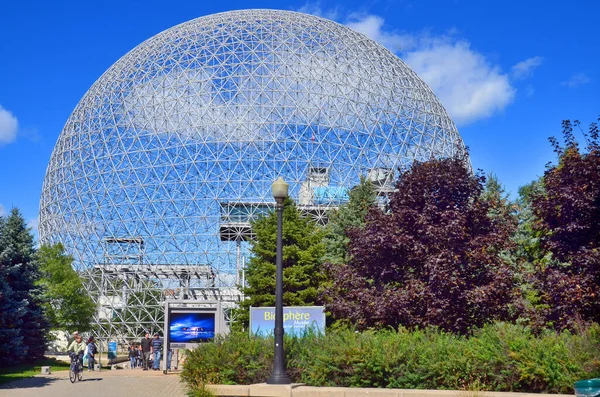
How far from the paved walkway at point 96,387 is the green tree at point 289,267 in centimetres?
663

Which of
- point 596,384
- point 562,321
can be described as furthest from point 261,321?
point 596,384

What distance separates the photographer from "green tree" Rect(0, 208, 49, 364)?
20.2 m

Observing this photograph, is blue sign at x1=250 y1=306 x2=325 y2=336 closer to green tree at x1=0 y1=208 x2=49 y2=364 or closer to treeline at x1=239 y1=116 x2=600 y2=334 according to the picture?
treeline at x1=239 y1=116 x2=600 y2=334

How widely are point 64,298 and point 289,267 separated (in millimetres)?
14505

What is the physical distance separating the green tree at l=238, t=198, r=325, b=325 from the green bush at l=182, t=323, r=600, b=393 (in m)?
12.4

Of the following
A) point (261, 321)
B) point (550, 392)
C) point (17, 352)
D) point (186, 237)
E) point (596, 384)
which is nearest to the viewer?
point (596, 384)

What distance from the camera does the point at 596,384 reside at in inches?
309

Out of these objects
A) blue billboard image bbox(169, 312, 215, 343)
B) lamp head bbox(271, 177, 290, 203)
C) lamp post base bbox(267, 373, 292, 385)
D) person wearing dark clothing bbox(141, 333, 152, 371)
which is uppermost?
lamp head bbox(271, 177, 290, 203)

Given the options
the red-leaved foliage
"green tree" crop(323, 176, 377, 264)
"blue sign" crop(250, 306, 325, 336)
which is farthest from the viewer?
"green tree" crop(323, 176, 377, 264)

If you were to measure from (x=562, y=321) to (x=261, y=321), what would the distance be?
26.0 ft

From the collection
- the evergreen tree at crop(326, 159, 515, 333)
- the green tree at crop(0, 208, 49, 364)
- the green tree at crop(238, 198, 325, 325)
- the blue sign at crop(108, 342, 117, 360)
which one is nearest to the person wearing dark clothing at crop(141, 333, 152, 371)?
the green tree at crop(238, 198, 325, 325)

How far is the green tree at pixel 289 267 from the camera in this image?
950 inches

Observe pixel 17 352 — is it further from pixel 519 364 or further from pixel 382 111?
pixel 382 111

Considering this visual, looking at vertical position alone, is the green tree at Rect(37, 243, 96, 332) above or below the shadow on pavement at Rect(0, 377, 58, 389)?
above
